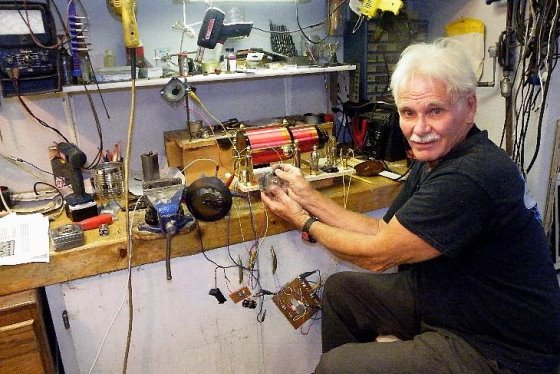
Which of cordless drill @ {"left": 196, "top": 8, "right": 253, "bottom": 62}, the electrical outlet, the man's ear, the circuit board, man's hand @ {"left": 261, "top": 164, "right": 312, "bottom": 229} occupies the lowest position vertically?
the circuit board

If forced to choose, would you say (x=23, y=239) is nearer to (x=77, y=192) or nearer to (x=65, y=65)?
(x=77, y=192)

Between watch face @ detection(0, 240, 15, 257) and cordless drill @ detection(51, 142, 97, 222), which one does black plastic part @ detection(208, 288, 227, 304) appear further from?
watch face @ detection(0, 240, 15, 257)

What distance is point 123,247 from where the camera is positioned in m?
1.33

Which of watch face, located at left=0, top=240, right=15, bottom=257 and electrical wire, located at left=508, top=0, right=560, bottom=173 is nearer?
watch face, located at left=0, top=240, right=15, bottom=257

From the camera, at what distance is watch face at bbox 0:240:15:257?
4.04 feet

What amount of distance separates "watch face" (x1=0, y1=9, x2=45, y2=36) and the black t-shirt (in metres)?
1.38

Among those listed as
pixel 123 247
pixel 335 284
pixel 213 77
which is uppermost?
pixel 213 77

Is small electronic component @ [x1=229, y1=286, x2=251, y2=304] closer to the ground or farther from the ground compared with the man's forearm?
closer to the ground

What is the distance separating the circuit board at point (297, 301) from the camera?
164cm

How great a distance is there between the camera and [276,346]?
1700mm

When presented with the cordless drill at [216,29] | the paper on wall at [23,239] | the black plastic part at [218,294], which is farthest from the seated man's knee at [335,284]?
the cordless drill at [216,29]

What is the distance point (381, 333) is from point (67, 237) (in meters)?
1.05

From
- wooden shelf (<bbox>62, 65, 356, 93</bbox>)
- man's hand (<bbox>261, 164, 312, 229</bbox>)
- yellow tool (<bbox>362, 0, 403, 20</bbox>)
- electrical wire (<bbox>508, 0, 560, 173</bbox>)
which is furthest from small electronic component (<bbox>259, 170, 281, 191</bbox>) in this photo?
electrical wire (<bbox>508, 0, 560, 173</bbox>)

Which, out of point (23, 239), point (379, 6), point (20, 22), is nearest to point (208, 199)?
point (23, 239)
